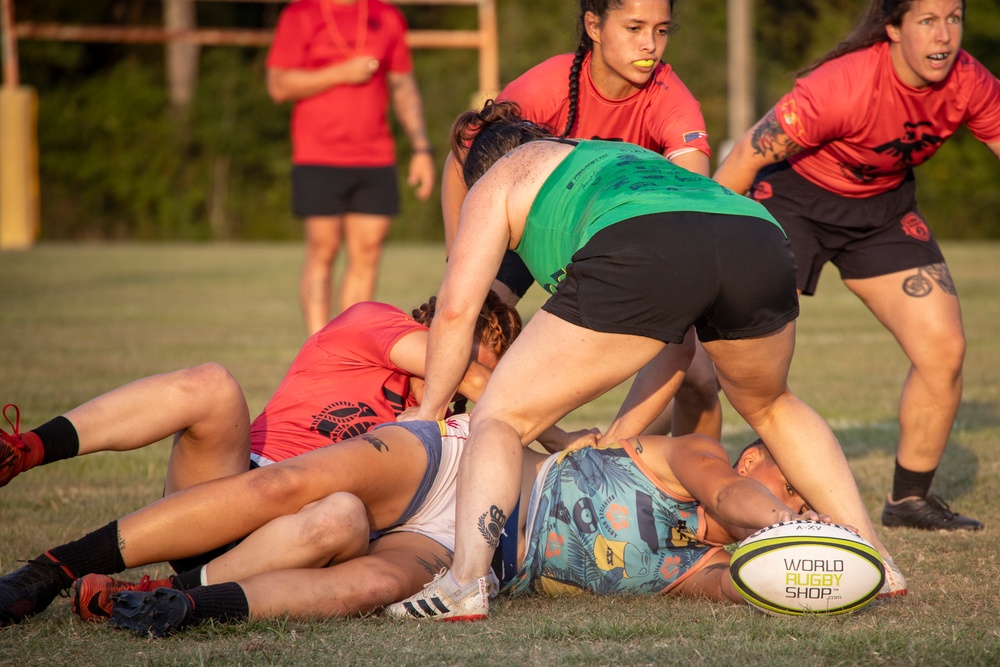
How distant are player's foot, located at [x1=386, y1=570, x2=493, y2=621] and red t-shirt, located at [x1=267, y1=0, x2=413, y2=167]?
5379 millimetres

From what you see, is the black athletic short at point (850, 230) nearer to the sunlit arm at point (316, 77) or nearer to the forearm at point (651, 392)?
the forearm at point (651, 392)

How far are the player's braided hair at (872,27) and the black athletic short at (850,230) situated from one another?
48cm

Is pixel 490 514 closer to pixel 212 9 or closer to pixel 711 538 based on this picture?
pixel 711 538

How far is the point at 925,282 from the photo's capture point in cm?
430

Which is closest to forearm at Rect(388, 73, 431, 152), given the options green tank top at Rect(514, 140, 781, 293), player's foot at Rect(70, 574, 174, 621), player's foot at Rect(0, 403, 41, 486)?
green tank top at Rect(514, 140, 781, 293)

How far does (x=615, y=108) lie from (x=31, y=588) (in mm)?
2380

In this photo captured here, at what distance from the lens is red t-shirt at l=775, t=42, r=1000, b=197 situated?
13.5ft

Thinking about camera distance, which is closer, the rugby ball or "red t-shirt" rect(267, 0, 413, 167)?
the rugby ball

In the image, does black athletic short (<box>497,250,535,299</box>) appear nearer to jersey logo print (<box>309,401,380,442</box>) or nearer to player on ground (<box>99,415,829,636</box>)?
jersey logo print (<box>309,401,380,442</box>)

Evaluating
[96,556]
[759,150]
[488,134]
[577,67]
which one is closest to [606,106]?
[577,67]

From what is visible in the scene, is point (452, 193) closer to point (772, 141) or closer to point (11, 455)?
point (772, 141)

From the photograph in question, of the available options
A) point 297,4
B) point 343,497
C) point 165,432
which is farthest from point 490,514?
point 297,4

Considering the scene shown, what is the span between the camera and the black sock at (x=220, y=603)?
281cm

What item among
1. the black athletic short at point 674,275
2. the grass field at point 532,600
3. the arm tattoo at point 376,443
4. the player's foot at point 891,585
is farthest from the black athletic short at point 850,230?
the arm tattoo at point 376,443
